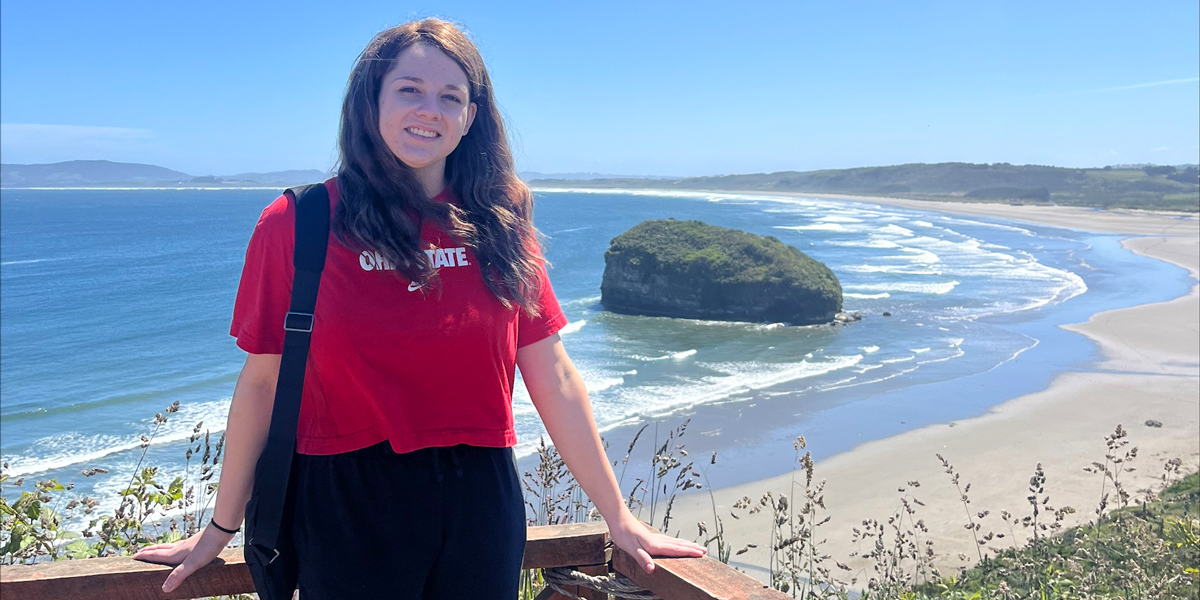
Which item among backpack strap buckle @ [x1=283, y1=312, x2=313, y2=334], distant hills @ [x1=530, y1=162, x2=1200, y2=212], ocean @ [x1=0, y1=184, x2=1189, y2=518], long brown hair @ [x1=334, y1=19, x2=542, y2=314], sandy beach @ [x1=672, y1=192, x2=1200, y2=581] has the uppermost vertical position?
distant hills @ [x1=530, y1=162, x2=1200, y2=212]

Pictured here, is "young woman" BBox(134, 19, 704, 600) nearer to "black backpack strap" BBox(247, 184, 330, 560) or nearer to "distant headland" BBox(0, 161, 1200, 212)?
"black backpack strap" BBox(247, 184, 330, 560)

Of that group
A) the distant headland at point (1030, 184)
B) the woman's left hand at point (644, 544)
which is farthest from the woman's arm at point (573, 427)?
the distant headland at point (1030, 184)

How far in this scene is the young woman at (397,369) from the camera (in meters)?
1.65

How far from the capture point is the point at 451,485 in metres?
1.72

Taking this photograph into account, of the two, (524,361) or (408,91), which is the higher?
(408,91)

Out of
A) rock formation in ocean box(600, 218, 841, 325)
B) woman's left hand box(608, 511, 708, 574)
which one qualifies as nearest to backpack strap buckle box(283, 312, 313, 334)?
woman's left hand box(608, 511, 708, 574)

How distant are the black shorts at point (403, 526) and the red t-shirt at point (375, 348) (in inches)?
1.9

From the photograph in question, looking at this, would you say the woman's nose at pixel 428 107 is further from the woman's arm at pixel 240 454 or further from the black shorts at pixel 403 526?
the black shorts at pixel 403 526

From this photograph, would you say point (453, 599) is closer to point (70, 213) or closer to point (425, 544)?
point (425, 544)

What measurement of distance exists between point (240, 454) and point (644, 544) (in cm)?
89

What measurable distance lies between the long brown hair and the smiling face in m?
0.02

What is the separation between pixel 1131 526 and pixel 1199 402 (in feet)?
34.0

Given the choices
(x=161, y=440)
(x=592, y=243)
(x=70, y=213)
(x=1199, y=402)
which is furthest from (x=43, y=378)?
(x=70, y=213)

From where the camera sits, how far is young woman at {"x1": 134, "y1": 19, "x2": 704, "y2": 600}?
1.65 m
